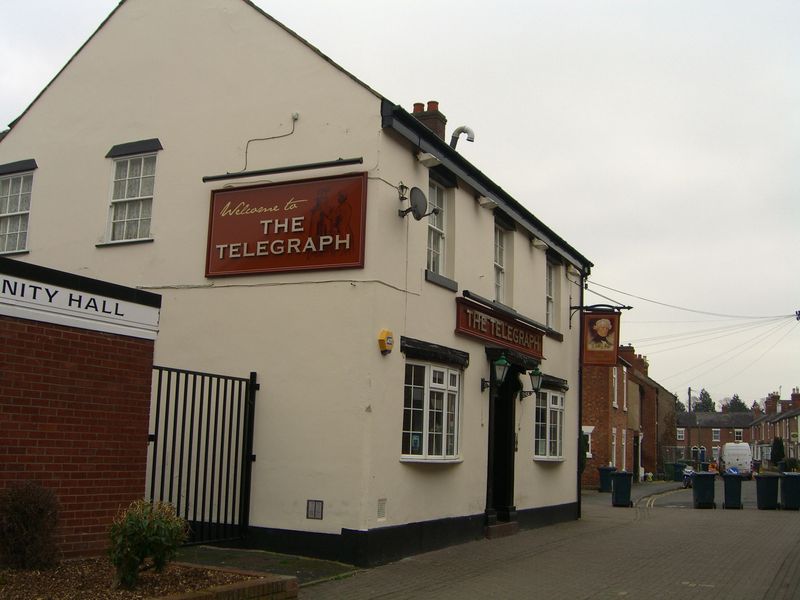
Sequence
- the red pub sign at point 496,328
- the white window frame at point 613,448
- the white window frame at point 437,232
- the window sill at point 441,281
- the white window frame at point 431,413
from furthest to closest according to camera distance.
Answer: the white window frame at point 613,448
the red pub sign at point 496,328
the white window frame at point 437,232
the window sill at point 441,281
the white window frame at point 431,413

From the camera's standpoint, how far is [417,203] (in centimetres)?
1215

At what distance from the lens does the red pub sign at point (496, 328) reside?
1406 centimetres

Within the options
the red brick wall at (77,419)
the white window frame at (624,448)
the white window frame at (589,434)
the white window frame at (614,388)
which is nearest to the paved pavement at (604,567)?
the red brick wall at (77,419)

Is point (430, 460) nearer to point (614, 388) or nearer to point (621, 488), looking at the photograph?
point (621, 488)

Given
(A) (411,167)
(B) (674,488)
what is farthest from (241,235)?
(B) (674,488)

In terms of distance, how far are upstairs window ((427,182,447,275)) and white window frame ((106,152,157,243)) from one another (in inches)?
177

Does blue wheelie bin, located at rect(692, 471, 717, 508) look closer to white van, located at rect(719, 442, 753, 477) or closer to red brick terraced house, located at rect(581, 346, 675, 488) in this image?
red brick terraced house, located at rect(581, 346, 675, 488)

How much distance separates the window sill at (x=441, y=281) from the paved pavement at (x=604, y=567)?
4099 mm

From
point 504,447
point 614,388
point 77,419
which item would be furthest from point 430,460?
point 614,388

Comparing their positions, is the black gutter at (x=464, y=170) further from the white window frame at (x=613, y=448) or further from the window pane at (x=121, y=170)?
the white window frame at (x=613, y=448)

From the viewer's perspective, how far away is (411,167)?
12.7 m

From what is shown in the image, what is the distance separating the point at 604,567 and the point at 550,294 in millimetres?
8338

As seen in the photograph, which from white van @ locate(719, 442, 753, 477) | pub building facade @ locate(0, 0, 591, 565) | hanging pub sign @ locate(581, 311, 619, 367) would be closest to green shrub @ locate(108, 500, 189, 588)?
pub building facade @ locate(0, 0, 591, 565)

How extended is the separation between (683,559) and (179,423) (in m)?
7.84
